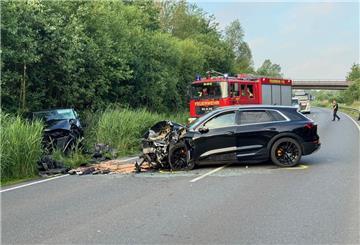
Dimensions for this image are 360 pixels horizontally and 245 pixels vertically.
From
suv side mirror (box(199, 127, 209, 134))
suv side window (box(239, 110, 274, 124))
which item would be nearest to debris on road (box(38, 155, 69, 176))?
suv side mirror (box(199, 127, 209, 134))

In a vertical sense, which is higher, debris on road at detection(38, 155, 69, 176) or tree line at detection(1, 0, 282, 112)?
tree line at detection(1, 0, 282, 112)

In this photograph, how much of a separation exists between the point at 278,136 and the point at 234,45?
258 feet

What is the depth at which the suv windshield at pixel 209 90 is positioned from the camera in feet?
73.5

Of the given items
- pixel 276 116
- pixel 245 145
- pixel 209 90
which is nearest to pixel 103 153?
pixel 245 145

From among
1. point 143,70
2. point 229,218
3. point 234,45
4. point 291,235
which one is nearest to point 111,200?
point 229,218

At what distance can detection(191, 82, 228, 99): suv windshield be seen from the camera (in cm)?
2241

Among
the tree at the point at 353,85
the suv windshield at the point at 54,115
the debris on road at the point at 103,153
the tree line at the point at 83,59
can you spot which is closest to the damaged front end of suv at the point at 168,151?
the debris on road at the point at 103,153

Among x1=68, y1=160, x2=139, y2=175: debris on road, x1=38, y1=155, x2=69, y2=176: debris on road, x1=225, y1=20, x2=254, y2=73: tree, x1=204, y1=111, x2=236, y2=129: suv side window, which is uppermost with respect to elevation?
x1=225, y1=20, x2=254, y2=73: tree

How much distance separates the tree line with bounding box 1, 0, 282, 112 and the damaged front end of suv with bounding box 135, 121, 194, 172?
6.96 meters

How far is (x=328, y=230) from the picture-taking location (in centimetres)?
641

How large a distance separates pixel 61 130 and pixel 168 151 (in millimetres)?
4559

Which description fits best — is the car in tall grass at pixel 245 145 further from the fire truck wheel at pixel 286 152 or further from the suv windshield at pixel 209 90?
the suv windshield at pixel 209 90

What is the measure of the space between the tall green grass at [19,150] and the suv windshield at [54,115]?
3.71 metres

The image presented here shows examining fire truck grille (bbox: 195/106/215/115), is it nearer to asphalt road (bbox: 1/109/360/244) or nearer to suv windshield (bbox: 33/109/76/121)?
suv windshield (bbox: 33/109/76/121)
